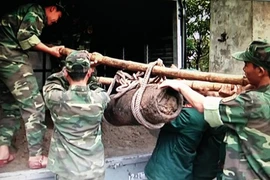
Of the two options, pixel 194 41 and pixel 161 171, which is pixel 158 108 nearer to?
pixel 161 171

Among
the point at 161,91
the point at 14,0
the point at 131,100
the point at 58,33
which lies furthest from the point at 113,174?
the point at 58,33

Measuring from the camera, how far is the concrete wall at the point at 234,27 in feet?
11.3

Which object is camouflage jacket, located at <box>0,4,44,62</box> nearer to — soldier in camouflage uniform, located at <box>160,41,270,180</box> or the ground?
the ground

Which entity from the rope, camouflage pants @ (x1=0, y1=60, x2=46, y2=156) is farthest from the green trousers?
camouflage pants @ (x1=0, y1=60, x2=46, y2=156)

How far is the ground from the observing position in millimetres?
2367

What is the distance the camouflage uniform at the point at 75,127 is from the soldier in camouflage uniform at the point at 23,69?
12.5 inches

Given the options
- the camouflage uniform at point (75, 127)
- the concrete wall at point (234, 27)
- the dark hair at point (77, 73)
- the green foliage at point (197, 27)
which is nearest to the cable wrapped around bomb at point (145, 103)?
the camouflage uniform at point (75, 127)

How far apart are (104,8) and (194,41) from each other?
3500 millimetres

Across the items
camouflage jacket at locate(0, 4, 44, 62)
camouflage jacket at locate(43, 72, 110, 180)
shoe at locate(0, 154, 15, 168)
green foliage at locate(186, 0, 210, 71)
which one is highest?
green foliage at locate(186, 0, 210, 71)

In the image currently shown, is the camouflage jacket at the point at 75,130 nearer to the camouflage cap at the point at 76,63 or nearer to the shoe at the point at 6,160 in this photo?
the camouflage cap at the point at 76,63

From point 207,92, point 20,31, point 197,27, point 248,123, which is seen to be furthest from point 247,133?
point 197,27

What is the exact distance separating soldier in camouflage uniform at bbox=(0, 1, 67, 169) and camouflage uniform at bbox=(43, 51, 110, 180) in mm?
316

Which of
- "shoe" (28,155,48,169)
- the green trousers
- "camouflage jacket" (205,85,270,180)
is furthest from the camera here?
the green trousers

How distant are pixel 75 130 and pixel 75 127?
0.05ft
